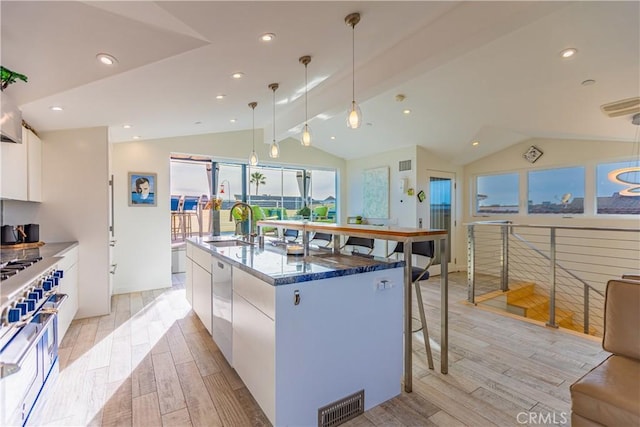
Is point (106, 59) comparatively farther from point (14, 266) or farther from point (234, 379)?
point (234, 379)

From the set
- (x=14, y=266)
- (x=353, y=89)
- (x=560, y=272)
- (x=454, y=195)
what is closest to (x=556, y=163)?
(x=454, y=195)

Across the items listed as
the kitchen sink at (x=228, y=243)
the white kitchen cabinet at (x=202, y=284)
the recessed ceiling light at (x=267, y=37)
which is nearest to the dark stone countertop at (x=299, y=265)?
the white kitchen cabinet at (x=202, y=284)

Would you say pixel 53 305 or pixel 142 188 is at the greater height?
pixel 142 188

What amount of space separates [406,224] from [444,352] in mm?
3449

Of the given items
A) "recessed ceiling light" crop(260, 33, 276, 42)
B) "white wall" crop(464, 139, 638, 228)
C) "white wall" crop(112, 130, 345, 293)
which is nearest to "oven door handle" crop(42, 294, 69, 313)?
"recessed ceiling light" crop(260, 33, 276, 42)

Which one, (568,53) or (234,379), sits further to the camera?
(568,53)

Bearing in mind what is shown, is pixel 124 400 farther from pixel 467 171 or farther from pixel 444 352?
pixel 467 171

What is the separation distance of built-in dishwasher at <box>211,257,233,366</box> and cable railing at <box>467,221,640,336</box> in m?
3.25

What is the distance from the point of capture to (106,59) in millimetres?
2047

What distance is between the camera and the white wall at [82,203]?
136 inches

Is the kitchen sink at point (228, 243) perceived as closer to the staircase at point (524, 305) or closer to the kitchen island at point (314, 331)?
the kitchen island at point (314, 331)

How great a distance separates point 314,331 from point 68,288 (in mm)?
2898

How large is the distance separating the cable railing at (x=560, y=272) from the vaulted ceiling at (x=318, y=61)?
1604mm

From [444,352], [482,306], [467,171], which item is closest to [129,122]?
[444,352]
